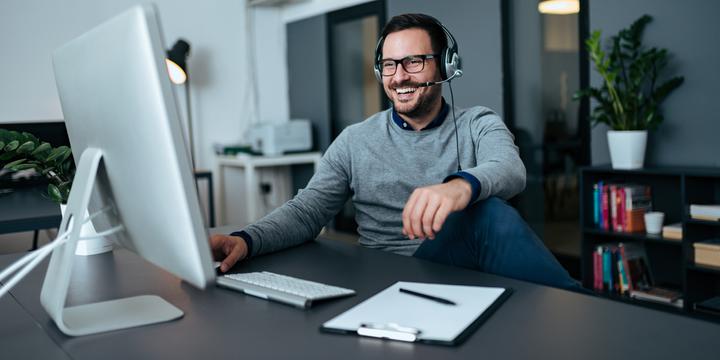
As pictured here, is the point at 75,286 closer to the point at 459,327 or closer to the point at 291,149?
the point at 459,327

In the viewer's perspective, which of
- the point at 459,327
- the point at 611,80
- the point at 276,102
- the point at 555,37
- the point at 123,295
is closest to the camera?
the point at 459,327

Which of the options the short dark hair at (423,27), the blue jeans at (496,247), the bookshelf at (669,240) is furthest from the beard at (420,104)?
the bookshelf at (669,240)

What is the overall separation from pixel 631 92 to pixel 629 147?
25cm

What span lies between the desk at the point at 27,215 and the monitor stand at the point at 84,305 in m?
1.17

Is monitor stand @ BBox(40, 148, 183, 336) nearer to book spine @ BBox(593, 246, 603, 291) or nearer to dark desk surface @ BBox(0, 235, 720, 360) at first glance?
dark desk surface @ BBox(0, 235, 720, 360)

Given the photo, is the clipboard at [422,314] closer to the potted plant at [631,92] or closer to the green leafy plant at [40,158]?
the green leafy plant at [40,158]

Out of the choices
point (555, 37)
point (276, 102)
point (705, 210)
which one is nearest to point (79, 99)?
point (705, 210)

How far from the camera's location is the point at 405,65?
6.12ft

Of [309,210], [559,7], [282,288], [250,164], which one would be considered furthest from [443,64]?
[250,164]

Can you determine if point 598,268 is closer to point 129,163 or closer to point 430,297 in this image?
point 430,297

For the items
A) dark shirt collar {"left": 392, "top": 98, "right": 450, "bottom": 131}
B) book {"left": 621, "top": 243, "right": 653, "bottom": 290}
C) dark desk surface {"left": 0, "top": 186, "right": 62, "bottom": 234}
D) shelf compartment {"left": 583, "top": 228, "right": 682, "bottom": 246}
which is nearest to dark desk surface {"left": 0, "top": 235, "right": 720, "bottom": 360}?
dark shirt collar {"left": 392, "top": 98, "right": 450, "bottom": 131}

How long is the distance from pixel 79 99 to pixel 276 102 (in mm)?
4736

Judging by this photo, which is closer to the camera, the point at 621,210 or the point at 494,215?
the point at 494,215

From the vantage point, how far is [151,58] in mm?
729
